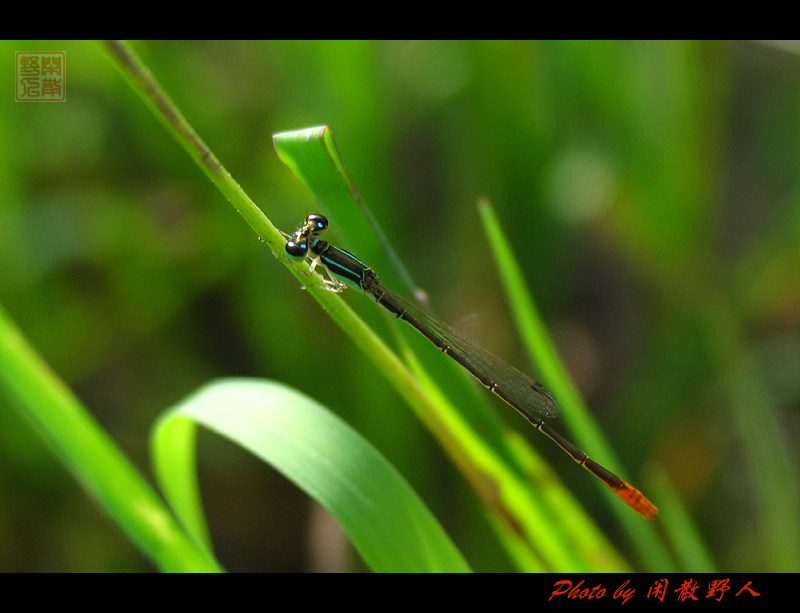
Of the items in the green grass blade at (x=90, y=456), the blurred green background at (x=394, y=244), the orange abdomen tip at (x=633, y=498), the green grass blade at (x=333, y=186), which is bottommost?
the green grass blade at (x=90, y=456)

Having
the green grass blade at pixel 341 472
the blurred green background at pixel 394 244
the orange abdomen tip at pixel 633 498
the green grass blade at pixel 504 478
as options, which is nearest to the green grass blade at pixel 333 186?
the green grass blade at pixel 504 478

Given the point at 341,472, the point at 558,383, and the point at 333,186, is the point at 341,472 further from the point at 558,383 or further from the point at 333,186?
the point at 558,383

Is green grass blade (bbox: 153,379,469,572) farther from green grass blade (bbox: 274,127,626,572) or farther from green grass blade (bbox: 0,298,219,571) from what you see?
green grass blade (bbox: 0,298,219,571)

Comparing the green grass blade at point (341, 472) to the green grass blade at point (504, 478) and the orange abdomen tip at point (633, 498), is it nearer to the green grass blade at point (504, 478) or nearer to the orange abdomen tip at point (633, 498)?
the green grass blade at point (504, 478)

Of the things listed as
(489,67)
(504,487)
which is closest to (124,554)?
(504,487)

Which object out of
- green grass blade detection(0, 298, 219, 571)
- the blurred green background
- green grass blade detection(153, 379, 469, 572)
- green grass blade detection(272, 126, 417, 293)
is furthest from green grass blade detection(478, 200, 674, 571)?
green grass blade detection(0, 298, 219, 571)
